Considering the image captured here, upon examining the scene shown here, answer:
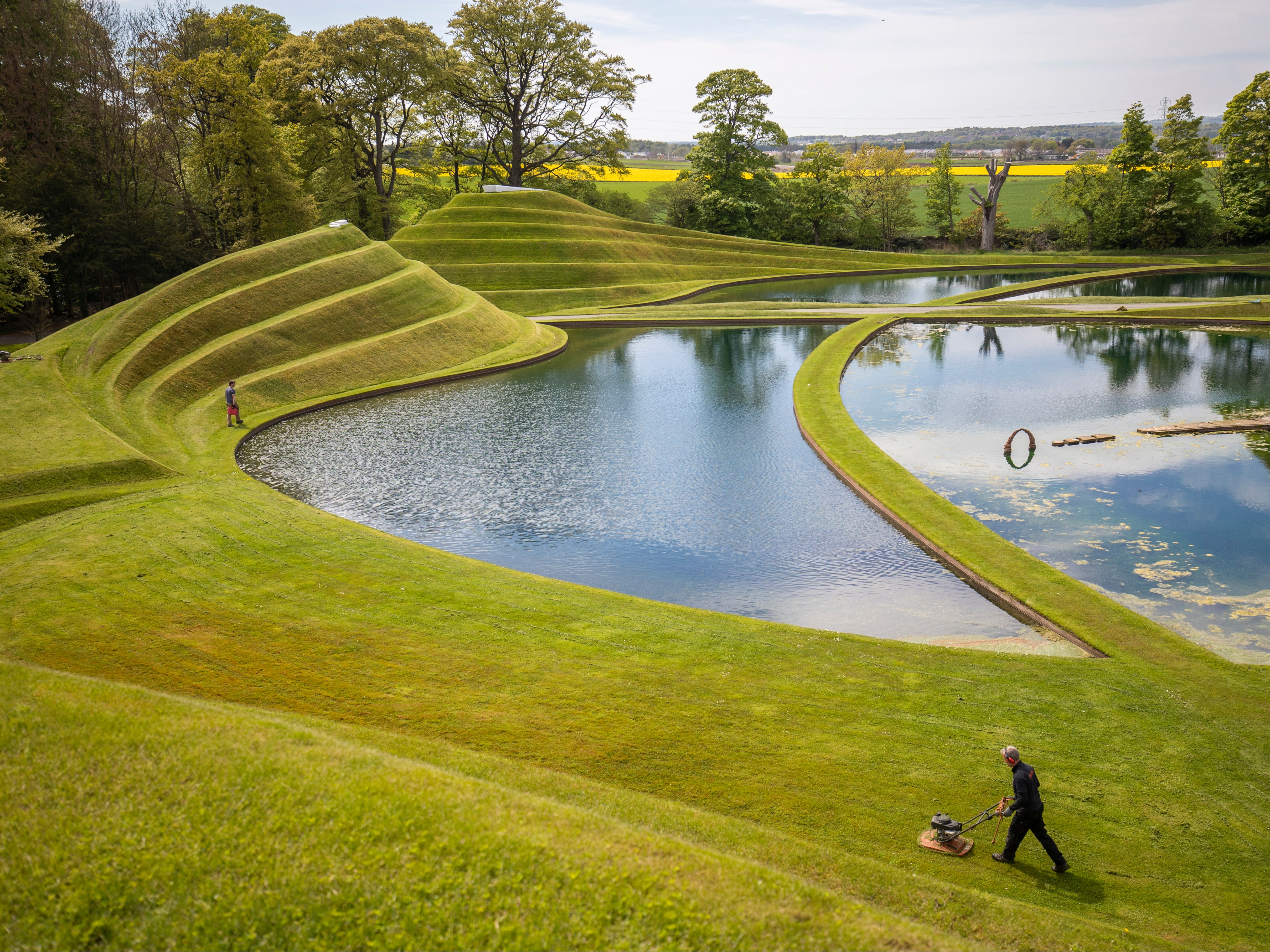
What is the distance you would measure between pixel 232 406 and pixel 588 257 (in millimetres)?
44256

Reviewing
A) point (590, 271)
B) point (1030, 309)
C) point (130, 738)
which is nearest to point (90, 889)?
point (130, 738)

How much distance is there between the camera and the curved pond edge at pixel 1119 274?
65938 millimetres

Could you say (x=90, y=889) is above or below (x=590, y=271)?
below

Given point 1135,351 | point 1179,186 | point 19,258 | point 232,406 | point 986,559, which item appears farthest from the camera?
point 1179,186

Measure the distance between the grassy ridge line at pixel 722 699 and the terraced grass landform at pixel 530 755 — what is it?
59mm

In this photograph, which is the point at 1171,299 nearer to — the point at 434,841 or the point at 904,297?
the point at 904,297

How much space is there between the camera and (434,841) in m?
8.05

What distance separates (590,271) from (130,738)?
2482 inches

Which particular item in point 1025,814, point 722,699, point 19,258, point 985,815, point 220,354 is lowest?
point 985,815

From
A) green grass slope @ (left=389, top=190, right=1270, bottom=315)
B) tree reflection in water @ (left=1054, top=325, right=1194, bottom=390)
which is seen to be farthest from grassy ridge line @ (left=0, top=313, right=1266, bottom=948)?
green grass slope @ (left=389, top=190, right=1270, bottom=315)

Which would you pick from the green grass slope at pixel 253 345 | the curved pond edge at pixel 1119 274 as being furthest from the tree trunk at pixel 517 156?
the curved pond edge at pixel 1119 274

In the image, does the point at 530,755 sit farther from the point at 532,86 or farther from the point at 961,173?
the point at 961,173

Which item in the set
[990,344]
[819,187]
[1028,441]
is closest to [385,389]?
[1028,441]

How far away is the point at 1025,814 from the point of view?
9.64 metres
